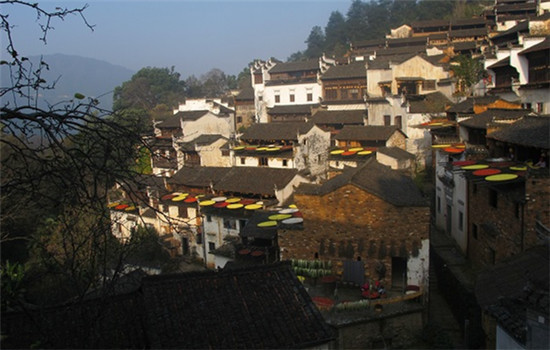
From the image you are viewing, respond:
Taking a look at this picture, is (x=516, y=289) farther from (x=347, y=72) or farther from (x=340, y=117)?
(x=347, y=72)

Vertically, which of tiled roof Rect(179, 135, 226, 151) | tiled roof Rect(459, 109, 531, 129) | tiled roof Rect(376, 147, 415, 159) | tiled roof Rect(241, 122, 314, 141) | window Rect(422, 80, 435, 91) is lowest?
tiled roof Rect(376, 147, 415, 159)

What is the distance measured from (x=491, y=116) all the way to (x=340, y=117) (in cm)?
1879

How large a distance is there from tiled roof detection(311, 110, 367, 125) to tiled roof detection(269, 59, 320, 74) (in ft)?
39.8

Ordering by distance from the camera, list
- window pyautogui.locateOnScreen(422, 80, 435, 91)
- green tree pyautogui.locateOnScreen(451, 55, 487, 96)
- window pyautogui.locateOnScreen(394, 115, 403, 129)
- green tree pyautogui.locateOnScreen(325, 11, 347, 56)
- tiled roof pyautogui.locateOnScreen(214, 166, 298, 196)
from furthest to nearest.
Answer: green tree pyautogui.locateOnScreen(325, 11, 347, 56) < window pyautogui.locateOnScreen(422, 80, 435, 91) < green tree pyautogui.locateOnScreen(451, 55, 487, 96) < window pyautogui.locateOnScreen(394, 115, 403, 129) < tiled roof pyautogui.locateOnScreen(214, 166, 298, 196)

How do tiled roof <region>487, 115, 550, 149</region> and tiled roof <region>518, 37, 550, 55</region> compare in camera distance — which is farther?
tiled roof <region>518, 37, 550, 55</region>

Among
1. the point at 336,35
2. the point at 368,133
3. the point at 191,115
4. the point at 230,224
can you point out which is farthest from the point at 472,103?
the point at 336,35

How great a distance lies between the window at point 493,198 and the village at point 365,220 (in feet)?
0.34

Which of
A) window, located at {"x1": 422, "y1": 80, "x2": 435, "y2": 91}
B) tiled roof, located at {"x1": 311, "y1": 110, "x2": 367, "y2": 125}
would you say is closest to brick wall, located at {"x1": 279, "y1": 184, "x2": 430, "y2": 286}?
tiled roof, located at {"x1": 311, "y1": 110, "x2": 367, "y2": 125}

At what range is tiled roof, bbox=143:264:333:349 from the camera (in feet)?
24.8

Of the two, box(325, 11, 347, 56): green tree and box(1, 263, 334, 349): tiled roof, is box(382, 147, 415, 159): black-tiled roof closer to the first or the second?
box(1, 263, 334, 349): tiled roof

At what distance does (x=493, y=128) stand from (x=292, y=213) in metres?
8.91

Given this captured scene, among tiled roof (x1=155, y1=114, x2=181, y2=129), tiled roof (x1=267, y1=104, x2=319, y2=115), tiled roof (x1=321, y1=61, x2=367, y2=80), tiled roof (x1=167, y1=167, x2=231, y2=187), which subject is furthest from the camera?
tiled roof (x1=267, y1=104, x2=319, y2=115)

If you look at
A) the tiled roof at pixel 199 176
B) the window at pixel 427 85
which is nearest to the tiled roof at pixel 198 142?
the tiled roof at pixel 199 176

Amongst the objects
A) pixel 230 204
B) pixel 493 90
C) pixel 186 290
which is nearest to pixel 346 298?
pixel 186 290
